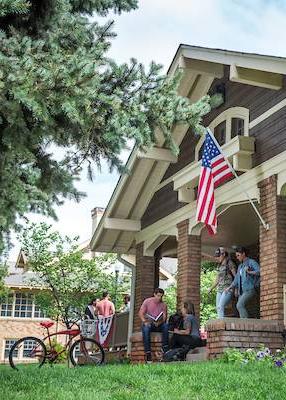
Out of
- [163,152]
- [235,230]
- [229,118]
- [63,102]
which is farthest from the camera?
[235,230]

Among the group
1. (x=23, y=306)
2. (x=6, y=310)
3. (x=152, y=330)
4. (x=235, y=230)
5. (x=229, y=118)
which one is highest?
(x=229, y=118)

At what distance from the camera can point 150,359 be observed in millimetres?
11828

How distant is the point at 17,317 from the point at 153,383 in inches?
1426

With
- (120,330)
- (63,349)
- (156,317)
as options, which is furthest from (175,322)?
(120,330)

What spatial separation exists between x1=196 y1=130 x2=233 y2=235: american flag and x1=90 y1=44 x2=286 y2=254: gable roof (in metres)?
1.15

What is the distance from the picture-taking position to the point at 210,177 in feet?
36.5

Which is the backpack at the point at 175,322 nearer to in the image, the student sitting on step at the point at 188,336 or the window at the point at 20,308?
the student sitting on step at the point at 188,336

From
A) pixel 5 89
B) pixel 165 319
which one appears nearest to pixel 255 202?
pixel 165 319

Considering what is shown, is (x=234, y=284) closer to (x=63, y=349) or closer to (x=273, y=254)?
(x=273, y=254)

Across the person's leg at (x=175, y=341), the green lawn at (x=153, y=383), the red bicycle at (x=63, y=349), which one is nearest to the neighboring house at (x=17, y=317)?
the red bicycle at (x=63, y=349)

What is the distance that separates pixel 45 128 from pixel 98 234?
10911 millimetres

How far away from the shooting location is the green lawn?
6188mm

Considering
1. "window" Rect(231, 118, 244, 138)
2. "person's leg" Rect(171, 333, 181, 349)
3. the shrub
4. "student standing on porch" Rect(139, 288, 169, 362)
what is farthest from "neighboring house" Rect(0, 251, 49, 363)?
the shrub

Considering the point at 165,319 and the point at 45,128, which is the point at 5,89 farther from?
the point at 165,319
